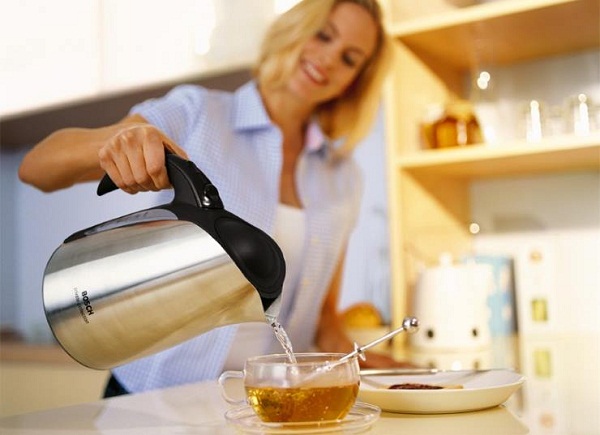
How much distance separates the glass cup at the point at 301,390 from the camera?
0.77m

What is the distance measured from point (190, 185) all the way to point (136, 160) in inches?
4.3

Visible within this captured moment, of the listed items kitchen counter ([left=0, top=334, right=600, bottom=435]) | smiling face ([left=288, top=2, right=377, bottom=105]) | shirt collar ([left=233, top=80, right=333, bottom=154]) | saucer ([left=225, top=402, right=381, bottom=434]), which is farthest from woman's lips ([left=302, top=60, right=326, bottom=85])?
saucer ([left=225, top=402, right=381, bottom=434])

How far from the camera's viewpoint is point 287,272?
5.33ft

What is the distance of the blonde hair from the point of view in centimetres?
172

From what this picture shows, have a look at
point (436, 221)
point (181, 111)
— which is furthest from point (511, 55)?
point (181, 111)

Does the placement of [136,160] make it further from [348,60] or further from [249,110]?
[348,60]

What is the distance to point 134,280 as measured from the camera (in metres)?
0.85

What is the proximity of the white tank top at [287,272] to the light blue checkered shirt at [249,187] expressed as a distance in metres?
0.03

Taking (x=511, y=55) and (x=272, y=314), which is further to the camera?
(x=511, y=55)

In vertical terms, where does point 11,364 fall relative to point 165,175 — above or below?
below

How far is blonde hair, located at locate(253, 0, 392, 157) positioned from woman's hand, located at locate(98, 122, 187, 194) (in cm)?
75

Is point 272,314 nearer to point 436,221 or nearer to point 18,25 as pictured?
point 18,25

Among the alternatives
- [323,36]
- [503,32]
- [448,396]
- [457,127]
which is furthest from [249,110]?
[448,396]

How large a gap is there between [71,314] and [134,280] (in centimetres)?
9
